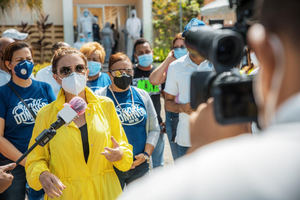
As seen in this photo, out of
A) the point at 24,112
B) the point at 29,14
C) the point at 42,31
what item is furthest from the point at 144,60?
the point at 29,14

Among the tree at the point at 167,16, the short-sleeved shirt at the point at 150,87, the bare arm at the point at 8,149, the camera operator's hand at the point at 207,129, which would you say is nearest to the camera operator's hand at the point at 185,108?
the short-sleeved shirt at the point at 150,87

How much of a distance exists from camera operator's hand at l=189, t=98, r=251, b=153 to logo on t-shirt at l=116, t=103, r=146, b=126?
2.86 m

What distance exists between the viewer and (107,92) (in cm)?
427

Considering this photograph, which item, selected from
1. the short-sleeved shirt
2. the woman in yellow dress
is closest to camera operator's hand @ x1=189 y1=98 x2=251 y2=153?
the woman in yellow dress

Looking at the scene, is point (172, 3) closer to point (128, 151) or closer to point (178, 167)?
point (128, 151)

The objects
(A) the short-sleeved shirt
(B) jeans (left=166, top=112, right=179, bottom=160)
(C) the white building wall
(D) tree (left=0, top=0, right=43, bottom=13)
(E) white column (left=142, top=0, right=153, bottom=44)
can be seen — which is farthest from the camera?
(E) white column (left=142, top=0, right=153, bottom=44)

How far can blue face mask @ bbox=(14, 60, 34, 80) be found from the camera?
398 cm

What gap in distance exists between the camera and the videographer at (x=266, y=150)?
2.53 feet

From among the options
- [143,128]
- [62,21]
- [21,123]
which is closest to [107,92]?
[143,128]

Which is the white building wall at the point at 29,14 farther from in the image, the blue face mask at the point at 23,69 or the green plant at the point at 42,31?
the blue face mask at the point at 23,69

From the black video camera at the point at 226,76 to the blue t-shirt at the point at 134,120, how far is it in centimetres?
250

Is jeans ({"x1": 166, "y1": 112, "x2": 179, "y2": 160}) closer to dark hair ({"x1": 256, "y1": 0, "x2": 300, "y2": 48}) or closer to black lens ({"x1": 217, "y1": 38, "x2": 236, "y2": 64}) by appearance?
black lens ({"x1": 217, "y1": 38, "x2": 236, "y2": 64})

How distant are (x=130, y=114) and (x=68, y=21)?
50.3 ft

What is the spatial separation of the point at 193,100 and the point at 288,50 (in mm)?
558
